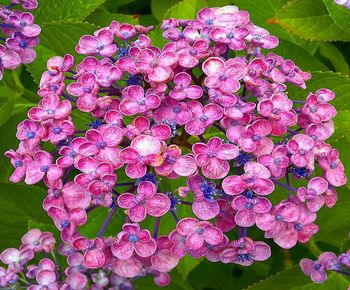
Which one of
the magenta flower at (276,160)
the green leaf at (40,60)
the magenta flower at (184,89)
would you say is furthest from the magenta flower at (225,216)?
the green leaf at (40,60)

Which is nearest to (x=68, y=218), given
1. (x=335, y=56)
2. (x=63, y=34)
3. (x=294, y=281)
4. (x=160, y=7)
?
(x=63, y=34)

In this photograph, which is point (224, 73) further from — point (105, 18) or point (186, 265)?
point (105, 18)


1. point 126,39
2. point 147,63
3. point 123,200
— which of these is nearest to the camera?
point 123,200

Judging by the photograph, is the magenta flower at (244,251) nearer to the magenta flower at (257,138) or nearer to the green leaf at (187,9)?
the magenta flower at (257,138)

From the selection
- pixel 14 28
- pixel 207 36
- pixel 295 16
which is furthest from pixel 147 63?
pixel 295 16

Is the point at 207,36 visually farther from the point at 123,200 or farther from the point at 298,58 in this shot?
the point at 298,58

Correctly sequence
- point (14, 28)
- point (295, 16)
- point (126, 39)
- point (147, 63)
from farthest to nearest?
point (295, 16), point (14, 28), point (126, 39), point (147, 63)

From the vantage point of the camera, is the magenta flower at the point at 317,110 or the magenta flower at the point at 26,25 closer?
the magenta flower at the point at 317,110
